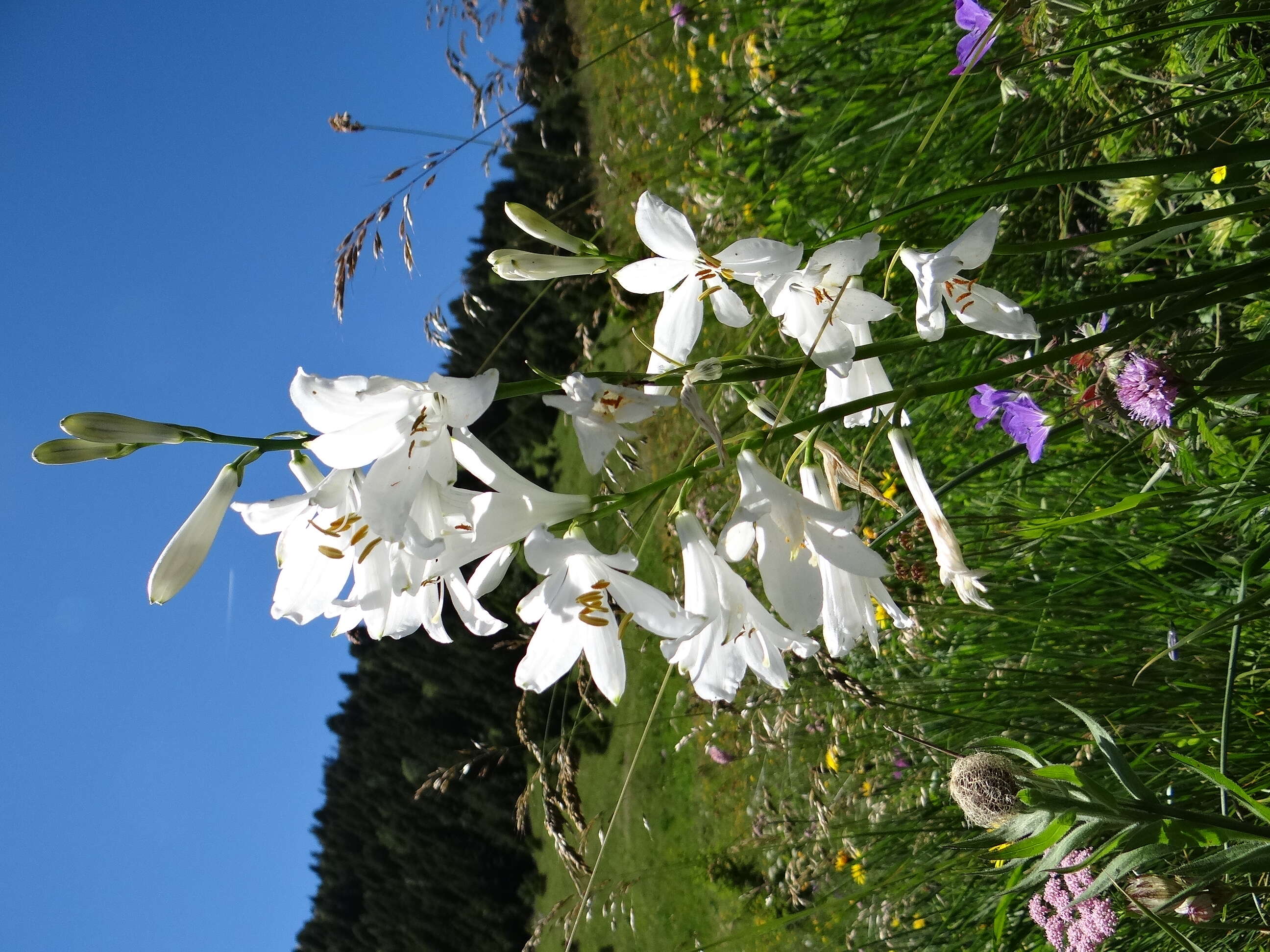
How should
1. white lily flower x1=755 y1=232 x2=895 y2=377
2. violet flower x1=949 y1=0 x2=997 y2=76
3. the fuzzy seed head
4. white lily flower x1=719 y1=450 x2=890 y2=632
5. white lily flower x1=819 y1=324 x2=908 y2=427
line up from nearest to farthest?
1. white lily flower x1=719 y1=450 x2=890 y2=632
2. white lily flower x1=755 y1=232 x2=895 y2=377
3. white lily flower x1=819 y1=324 x2=908 y2=427
4. the fuzzy seed head
5. violet flower x1=949 y1=0 x2=997 y2=76

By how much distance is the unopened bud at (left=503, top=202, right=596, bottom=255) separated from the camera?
143 centimetres

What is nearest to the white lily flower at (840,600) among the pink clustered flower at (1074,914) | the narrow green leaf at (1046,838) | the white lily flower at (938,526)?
the white lily flower at (938,526)

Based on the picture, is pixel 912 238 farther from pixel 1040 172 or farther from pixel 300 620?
pixel 300 620

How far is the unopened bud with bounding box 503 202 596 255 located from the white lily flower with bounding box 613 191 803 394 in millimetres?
83

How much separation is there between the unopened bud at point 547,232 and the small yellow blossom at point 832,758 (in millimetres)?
2396

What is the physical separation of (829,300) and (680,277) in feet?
0.91

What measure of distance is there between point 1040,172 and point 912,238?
1556 mm

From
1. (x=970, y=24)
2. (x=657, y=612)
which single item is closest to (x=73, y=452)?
(x=657, y=612)

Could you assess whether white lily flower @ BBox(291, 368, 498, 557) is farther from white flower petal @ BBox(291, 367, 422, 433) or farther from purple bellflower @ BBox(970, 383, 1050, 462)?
purple bellflower @ BBox(970, 383, 1050, 462)

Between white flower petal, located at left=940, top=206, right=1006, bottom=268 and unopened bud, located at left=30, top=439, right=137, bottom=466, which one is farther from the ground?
unopened bud, located at left=30, top=439, right=137, bottom=466

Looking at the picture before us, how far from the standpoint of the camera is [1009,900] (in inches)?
80.4

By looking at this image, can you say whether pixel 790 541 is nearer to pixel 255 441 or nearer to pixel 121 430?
pixel 255 441

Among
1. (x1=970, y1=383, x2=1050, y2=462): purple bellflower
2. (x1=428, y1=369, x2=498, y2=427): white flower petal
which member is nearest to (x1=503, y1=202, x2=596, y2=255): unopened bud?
(x1=428, y1=369, x2=498, y2=427): white flower petal

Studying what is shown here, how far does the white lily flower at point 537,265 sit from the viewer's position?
1385 millimetres
